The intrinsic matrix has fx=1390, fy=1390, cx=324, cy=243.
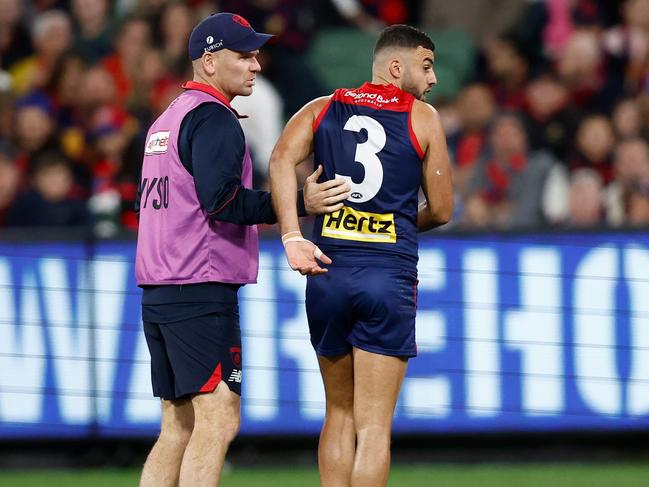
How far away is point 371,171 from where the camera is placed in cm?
668

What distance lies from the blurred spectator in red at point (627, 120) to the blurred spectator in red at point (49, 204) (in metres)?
4.67

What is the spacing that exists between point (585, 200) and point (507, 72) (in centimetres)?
228

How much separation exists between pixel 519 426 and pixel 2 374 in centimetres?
368

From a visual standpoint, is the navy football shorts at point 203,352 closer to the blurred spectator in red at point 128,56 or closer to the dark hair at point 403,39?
the dark hair at point 403,39

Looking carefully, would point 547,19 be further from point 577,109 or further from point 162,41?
point 162,41

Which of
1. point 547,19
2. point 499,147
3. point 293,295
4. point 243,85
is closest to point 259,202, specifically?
point 243,85

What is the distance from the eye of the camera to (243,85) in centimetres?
681

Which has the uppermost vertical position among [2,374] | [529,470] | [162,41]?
[162,41]

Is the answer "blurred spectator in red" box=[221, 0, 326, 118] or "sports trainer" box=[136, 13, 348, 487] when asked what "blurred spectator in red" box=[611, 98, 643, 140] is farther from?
"sports trainer" box=[136, 13, 348, 487]

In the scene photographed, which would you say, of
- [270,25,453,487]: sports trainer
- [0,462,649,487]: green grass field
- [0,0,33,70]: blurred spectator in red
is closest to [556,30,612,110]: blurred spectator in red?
[0,462,649,487]: green grass field

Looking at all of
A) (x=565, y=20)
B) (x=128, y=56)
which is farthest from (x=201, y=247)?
(x=565, y=20)

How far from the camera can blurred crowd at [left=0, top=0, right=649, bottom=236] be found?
11.6m

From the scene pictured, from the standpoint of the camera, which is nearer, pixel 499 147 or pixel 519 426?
pixel 519 426

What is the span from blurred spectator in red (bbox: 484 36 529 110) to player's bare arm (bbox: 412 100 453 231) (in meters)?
6.25
